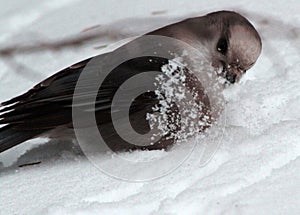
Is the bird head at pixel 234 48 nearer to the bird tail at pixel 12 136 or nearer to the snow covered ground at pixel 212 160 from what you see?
the snow covered ground at pixel 212 160

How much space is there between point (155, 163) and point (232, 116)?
554 mm

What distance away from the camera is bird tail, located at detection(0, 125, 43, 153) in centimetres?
436

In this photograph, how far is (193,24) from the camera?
4672 millimetres

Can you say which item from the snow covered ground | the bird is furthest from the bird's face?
the snow covered ground

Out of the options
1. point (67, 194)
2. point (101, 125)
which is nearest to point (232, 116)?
point (101, 125)

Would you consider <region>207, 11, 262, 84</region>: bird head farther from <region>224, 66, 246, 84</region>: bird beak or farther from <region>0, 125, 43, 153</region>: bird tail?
<region>0, 125, 43, 153</region>: bird tail

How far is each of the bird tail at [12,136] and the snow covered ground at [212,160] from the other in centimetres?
11

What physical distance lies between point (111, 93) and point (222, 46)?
23.4 inches

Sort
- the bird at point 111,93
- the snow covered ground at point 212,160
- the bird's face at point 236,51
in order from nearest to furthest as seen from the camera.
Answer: the snow covered ground at point 212,160 < the bird at point 111,93 < the bird's face at point 236,51

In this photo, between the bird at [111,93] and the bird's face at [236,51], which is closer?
the bird at [111,93]

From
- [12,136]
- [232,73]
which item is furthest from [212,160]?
[12,136]

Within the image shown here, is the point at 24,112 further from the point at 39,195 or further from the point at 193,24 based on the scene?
the point at 193,24

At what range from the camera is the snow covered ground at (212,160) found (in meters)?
3.76

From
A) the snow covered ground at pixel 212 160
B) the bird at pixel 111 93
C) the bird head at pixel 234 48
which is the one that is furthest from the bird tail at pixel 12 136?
the bird head at pixel 234 48
